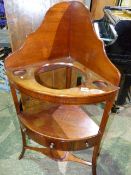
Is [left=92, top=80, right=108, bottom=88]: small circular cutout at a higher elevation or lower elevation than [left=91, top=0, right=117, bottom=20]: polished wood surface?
lower

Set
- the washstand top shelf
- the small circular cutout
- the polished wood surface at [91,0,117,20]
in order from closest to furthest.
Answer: the washstand top shelf, the small circular cutout, the polished wood surface at [91,0,117,20]

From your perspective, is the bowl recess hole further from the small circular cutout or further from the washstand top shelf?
the small circular cutout

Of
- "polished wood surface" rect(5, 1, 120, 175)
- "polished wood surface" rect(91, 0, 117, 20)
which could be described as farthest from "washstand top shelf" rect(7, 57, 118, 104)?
"polished wood surface" rect(91, 0, 117, 20)

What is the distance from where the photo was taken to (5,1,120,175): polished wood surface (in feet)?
3.25

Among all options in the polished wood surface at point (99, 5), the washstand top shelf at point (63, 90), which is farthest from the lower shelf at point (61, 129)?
the polished wood surface at point (99, 5)

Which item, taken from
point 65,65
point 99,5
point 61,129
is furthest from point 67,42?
point 99,5

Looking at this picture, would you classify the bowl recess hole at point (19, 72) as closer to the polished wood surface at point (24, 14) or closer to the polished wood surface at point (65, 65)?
the polished wood surface at point (65, 65)

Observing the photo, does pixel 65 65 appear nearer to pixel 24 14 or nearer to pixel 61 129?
pixel 61 129

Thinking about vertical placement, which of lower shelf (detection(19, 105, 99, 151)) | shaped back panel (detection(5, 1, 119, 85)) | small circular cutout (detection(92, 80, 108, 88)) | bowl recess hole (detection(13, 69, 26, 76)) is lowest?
lower shelf (detection(19, 105, 99, 151))

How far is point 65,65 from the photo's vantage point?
4.12ft

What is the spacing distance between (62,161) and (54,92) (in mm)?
744

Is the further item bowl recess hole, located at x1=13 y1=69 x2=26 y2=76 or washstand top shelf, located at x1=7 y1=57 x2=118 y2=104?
bowl recess hole, located at x1=13 y1=69 x2=26 y2=76

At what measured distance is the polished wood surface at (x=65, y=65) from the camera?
0.99m

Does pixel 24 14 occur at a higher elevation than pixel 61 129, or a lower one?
higher
